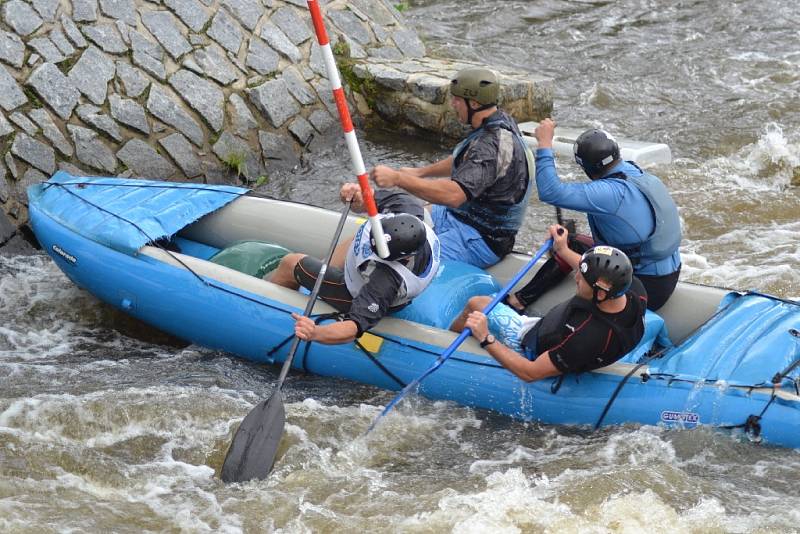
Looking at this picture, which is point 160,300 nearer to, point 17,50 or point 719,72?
point 17,50

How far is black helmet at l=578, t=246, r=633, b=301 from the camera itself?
4.60m

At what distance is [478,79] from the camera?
5.48 metres

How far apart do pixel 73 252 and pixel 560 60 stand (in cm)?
626

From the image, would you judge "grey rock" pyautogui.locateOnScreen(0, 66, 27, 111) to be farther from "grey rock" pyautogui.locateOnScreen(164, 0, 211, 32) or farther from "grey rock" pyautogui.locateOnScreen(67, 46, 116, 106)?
"grey rock" pyautogui.locateOnScreen(164, 0, 211, 32)

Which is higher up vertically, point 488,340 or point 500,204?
point 500,204

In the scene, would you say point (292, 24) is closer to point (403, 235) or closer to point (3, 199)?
point (3, 199)

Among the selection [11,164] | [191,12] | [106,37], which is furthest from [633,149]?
[11,164]

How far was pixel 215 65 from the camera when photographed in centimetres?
823

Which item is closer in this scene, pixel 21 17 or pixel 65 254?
pixel 65 254

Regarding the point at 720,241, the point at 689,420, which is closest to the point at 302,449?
the point at 689,420

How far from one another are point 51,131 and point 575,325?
166 inches

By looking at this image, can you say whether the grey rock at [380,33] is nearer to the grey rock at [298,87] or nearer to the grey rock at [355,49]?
the grey rock at [355,49]

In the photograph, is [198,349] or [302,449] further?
[198,349]

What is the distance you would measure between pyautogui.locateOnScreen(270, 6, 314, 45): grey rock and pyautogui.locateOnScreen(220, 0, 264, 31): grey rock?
0.15 meters
